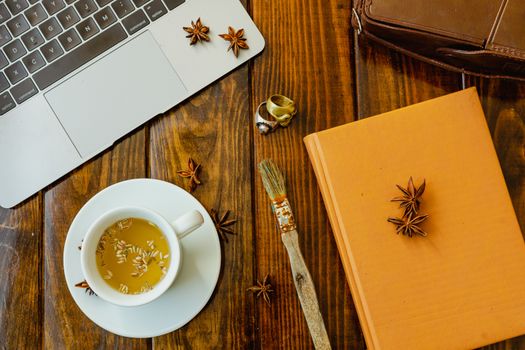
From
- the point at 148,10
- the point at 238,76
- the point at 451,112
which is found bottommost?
the point at 451,112

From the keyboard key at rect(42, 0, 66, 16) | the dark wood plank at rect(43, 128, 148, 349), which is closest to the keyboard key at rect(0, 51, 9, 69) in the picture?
the keyboard key at rect(42, 0, 66, 16)

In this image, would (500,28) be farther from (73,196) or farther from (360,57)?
(73,196)

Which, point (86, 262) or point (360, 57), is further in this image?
point (360, 57)

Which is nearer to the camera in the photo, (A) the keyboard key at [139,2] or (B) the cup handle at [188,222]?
(B) the cup handle at [188,222]

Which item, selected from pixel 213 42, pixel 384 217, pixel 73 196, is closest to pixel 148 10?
pixel 213 42

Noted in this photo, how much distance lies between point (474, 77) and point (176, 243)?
0.56 m

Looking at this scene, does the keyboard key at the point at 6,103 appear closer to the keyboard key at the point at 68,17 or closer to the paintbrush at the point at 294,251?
the keyboard key at the point at 68,17

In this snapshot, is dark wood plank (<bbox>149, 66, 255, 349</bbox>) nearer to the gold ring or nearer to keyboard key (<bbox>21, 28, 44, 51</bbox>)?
the gold ring

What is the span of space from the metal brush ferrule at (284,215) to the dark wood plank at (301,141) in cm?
2

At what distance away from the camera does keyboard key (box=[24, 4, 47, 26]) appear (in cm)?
84

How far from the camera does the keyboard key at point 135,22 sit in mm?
854

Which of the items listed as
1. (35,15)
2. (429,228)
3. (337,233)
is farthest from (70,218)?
(429,228)

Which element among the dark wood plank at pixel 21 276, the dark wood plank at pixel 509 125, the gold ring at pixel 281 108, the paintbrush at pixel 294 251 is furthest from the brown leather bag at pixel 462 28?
the dark wood plank at pixel 21 276

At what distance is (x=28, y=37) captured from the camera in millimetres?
838
